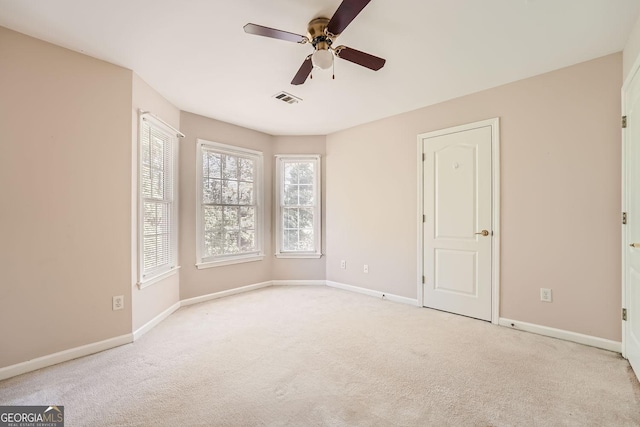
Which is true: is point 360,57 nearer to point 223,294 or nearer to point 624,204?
point 624,204

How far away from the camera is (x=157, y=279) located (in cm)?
301

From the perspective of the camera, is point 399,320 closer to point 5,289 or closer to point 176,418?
point 176,418

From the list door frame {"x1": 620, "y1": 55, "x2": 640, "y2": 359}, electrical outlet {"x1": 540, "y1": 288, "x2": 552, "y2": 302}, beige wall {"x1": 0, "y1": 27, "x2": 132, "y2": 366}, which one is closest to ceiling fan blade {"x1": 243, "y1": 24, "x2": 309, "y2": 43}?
beige wall {"x1": 0, "y1": 27, "x2": 132, "y2": 366}

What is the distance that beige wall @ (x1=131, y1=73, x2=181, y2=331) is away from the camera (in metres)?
2.65

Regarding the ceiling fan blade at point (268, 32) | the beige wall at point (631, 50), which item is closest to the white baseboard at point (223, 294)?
the ceiling fan blade at point (268, 32)

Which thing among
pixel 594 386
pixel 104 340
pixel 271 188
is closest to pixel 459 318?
pixel 594 386

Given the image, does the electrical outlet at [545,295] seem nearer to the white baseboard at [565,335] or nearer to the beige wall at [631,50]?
the white baseboard at [565,335]

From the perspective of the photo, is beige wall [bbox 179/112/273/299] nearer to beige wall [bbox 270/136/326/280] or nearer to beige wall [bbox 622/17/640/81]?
beige wall [bbox 270/136/326/280]

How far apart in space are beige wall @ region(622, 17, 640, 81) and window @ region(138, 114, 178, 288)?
4.02 m

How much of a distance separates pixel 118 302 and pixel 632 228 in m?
4.18

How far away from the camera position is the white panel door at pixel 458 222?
9.97ft

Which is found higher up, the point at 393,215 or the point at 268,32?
the point at 268,32

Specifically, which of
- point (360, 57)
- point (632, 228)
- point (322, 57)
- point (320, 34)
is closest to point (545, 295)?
point (632, 228)

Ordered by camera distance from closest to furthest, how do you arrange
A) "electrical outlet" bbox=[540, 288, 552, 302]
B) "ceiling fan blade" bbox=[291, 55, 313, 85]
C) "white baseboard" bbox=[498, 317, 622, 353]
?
1. "ceiling fan blade" bbox=[291, 55, 313, 85]
2. "white baseboard" bbox=[498, 317, 622, 353]
3. "electrical outlet" bbox=[540, 288, 552, 302]
